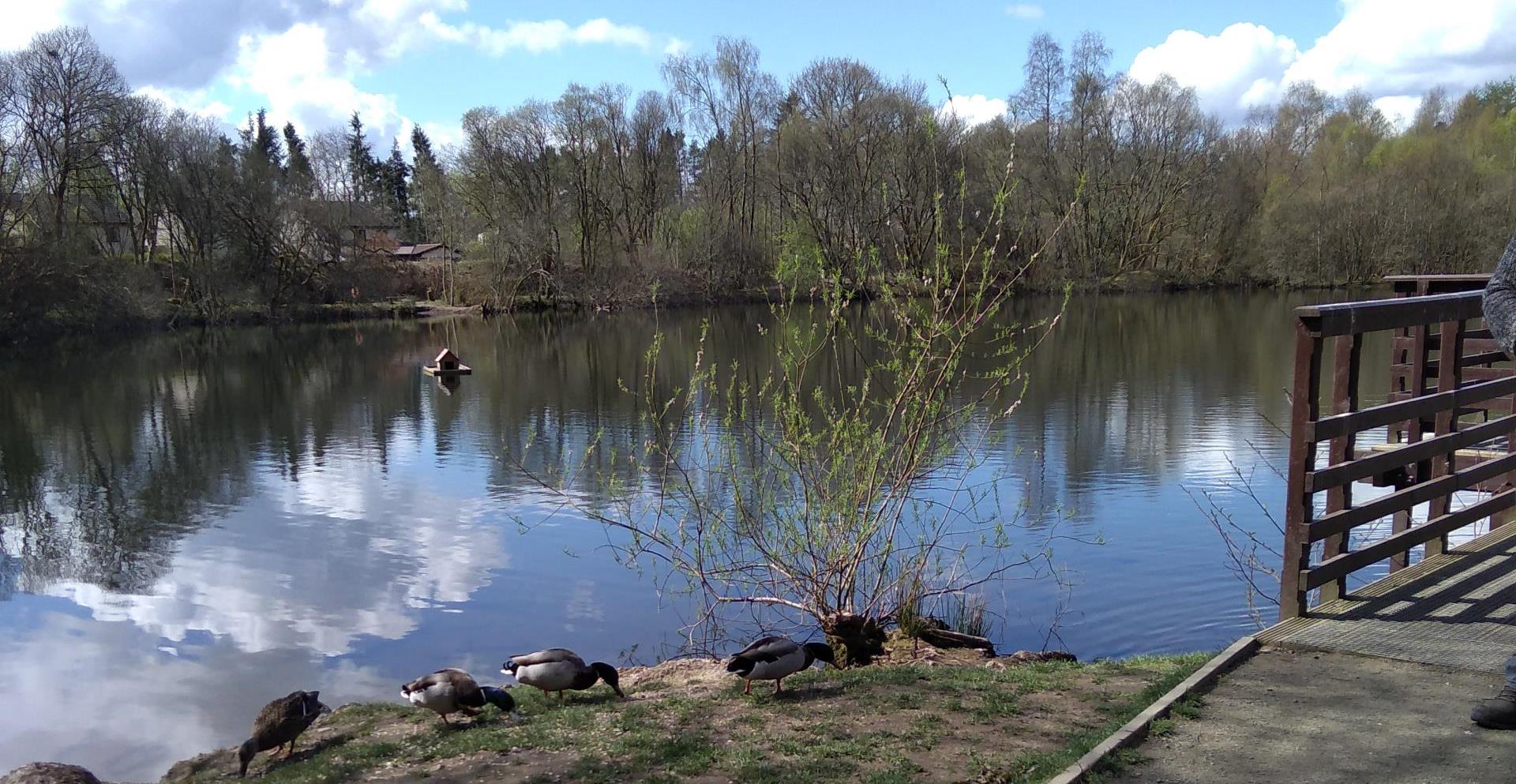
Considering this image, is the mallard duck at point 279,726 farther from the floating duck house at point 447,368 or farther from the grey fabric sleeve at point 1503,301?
the floating duck house at point 447,368

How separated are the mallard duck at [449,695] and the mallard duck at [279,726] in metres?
0.57

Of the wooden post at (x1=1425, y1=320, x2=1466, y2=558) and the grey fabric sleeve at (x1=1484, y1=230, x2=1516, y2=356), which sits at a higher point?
the grey fabric sleeve at (x1=1484, y1=230, x2=1516, y2=356)

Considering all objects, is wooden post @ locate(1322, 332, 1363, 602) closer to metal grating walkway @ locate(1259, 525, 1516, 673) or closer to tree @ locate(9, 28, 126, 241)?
metal grating walkway @ locate(1259, 525, 1516, 673)

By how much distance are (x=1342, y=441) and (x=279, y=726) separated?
251 inches

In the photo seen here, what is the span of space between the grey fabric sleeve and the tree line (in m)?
42.8

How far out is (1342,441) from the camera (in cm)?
611

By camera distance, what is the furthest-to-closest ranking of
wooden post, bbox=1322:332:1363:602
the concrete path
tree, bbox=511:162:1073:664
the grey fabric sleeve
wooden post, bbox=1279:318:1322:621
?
1. tree, bbox=511:162:1073:664
2. wooden post, bbox=1322:332:1363:602
3. wooden post, bbox=1279:318:1322:621
4. the concrete path
5. the grey fabric sleeve

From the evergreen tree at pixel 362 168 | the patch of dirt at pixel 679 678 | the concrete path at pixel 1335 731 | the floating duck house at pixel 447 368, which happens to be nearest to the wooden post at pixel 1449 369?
the concrete path at pixel 1335 731

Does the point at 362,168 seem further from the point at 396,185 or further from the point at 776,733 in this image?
the point at 776,733

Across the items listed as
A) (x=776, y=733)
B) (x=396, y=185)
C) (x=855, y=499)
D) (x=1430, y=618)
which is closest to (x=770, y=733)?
(x=776, y=733)

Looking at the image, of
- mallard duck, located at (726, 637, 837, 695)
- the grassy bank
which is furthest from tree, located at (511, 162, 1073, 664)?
mallard duck, located at (726, 637, 837, 695)

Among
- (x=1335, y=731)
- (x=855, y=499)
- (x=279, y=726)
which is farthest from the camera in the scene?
(x=855, y=499)

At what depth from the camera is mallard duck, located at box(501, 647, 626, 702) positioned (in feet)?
22.4

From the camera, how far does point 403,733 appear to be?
6406 mm
